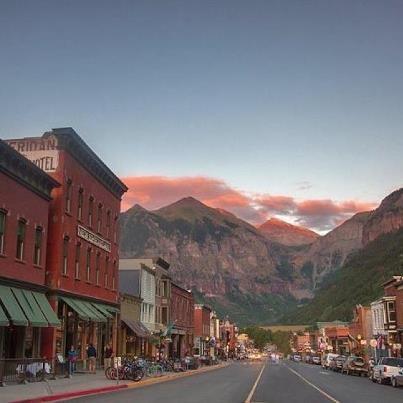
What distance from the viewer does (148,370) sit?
42312mm

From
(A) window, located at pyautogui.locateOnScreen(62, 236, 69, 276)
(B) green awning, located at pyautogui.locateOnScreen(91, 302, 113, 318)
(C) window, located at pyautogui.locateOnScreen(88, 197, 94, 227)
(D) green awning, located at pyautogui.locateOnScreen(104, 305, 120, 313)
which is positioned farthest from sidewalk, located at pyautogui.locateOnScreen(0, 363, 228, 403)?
(D) green awning, located at pyautogui.locateOnScreen(104, 305, 120, 313)

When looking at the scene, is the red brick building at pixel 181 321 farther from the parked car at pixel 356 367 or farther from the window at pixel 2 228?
the window at pixel 2 228

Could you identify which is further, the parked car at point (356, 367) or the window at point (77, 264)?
the parked car at point (356, 367)

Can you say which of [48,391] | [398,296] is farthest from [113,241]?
[398,296]

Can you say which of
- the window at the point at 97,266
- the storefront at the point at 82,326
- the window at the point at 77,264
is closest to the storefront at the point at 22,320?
the storefront at the point at 82,326

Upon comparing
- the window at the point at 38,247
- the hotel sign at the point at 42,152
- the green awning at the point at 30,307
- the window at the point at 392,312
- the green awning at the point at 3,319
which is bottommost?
the green awning at the point at 3,319

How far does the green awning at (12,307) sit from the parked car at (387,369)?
21257 mm

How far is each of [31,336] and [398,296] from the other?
47440 mm

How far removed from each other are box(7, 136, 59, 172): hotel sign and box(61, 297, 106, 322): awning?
810 centimetres

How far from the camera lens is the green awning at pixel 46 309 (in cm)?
3300

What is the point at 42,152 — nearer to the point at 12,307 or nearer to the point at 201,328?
the point at 12,307

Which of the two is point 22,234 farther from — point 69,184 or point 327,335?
point 327,335

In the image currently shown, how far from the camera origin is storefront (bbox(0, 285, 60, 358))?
2855cm

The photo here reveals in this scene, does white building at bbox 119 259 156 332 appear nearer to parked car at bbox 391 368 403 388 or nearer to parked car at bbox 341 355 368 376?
parked car at bbox 341 355 368 376
